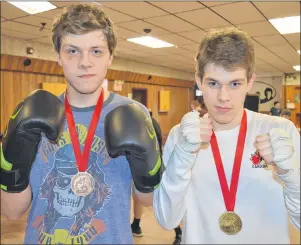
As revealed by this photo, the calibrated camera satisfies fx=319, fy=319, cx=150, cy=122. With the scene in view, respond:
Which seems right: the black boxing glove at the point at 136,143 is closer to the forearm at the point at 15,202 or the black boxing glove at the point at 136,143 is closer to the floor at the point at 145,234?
the forearm at the point at 15,202

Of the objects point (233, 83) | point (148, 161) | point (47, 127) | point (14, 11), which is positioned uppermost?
point (14, 11)

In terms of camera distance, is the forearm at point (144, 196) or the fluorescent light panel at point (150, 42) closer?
the forearm at point (144, 196)

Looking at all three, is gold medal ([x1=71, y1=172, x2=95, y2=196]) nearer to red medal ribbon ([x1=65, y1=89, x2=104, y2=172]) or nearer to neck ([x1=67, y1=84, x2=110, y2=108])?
red medal ribbon ([x1=65, y1=89, x2=104, y2=172])

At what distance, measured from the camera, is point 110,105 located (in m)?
1.23

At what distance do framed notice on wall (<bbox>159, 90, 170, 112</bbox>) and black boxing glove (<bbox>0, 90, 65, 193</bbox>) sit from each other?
7.09 m

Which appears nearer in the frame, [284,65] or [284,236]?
[284,236]

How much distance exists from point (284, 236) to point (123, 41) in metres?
4.74

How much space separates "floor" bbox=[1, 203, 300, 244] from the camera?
9.87 feet

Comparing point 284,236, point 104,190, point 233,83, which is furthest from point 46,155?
point 284,236

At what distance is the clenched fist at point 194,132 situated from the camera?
1.01 metres

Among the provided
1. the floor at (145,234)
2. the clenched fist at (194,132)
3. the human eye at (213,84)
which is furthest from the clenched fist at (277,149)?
the floor at (145,234)

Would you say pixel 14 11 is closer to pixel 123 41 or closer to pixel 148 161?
pixel 123 41

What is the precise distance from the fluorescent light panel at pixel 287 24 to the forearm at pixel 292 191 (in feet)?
12.2

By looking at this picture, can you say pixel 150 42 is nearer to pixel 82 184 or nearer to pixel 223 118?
pixel 223 118
